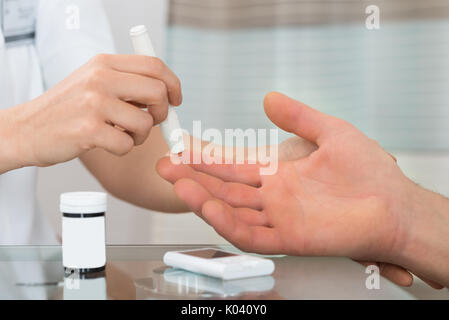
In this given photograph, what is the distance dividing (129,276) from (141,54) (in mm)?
261

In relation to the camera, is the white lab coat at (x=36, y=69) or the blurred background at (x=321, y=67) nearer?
the white lab coat at (x=36, y=69)

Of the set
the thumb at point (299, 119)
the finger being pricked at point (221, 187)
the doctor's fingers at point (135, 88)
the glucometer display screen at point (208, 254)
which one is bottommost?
the glucometer display screen at point (208, 254)

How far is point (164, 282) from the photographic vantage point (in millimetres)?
473

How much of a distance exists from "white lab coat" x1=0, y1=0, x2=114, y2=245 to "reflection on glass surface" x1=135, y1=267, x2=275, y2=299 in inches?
19.7

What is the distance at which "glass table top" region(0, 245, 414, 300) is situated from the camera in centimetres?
44

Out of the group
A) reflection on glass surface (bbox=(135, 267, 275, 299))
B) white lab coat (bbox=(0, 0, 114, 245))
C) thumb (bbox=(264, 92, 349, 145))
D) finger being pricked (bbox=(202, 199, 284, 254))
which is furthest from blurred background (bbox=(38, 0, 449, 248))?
reflection on glass surface (bbox=(135, 267, 275, 299))

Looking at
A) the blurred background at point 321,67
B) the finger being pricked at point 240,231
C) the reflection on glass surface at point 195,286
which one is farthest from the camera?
the blurred background at point 321,67

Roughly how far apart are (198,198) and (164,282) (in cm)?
14

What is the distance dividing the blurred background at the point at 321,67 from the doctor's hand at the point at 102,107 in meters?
0.73

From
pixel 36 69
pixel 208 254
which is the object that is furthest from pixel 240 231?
pixel 36 69

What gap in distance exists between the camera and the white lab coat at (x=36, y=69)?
2.96 feet

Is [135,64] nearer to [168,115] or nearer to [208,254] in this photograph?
[168,115]

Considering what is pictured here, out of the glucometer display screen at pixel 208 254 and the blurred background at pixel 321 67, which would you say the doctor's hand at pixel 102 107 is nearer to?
the glucometer display screen at pixel 208 254

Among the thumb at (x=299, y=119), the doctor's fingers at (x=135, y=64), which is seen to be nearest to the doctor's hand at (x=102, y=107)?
the doctor's fingers at (x=135, y=64)
